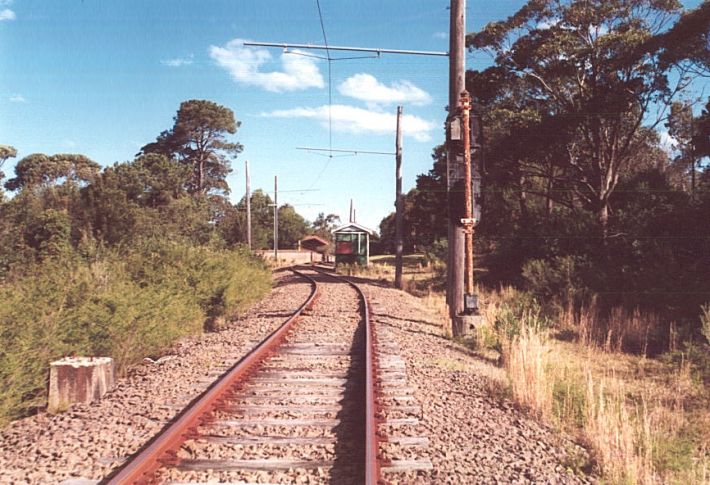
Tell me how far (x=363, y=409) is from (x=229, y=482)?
1.88 m

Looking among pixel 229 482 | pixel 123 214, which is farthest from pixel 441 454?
pixel 123 214

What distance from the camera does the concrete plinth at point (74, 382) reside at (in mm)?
5594

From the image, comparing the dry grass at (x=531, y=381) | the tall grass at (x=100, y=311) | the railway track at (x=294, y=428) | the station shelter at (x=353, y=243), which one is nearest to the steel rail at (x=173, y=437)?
the railway track at (x=294, y=428)

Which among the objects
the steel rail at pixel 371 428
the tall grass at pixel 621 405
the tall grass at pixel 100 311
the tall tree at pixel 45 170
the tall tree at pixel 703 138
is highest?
the tall tree at pixel 45 170

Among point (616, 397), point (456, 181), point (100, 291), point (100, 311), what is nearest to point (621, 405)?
point (616, 397)

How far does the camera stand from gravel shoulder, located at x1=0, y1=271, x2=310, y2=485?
3977 millimetres

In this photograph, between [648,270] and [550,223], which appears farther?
[550,223]

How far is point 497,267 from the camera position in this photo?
84.8 feet

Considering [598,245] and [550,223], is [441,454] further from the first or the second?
[550,223]

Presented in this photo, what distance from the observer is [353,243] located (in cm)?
3506

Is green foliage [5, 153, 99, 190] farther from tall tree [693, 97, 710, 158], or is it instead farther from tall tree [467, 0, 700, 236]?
tall tree [693, 97, 710, 158]

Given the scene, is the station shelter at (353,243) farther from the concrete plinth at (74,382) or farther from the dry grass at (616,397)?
the concrete plinth at (74,382)

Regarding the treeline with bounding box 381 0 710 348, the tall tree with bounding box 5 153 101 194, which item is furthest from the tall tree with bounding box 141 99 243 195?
the treeline with bounding box 381 0 710 348

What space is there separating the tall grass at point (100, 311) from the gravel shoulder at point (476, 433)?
3752 mm
